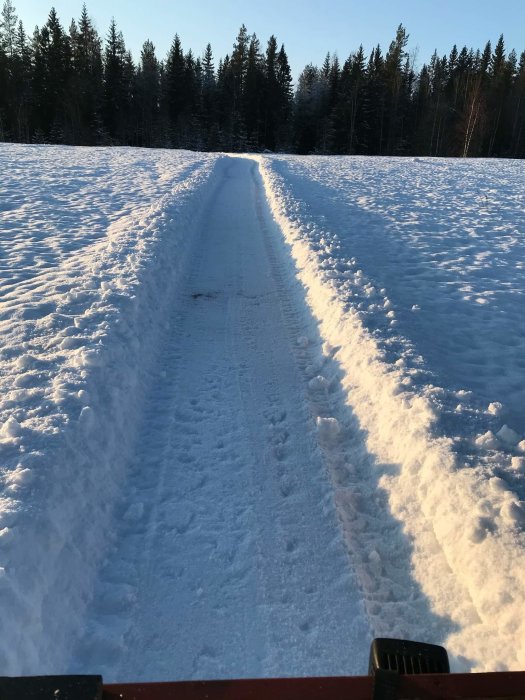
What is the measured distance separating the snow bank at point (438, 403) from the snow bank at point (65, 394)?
5.72ft

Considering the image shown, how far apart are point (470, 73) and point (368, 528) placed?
7648 cm

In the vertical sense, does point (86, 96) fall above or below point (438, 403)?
above

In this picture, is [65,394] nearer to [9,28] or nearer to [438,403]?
[438,403]

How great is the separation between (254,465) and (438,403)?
1598 mm

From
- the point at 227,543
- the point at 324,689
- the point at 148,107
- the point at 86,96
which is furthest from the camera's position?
the point at 148,107

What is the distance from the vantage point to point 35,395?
3984 millimetres

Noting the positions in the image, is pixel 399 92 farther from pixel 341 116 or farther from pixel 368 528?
pixel 368 528

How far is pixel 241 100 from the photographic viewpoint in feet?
204

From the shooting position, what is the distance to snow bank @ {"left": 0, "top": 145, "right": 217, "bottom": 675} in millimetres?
2559

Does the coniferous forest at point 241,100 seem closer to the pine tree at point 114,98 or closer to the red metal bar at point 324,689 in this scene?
the pine tree at point 114,98

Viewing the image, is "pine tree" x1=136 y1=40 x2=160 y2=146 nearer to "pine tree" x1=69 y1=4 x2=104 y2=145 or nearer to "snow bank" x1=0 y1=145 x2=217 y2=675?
"pine tree" x1=69 y1=4 x2=104 y2=145

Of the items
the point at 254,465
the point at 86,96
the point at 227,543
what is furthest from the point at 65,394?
the point at 86,96

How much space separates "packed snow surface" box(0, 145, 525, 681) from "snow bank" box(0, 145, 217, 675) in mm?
18

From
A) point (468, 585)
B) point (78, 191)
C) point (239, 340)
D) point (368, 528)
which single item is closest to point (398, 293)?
point (239, 340)
